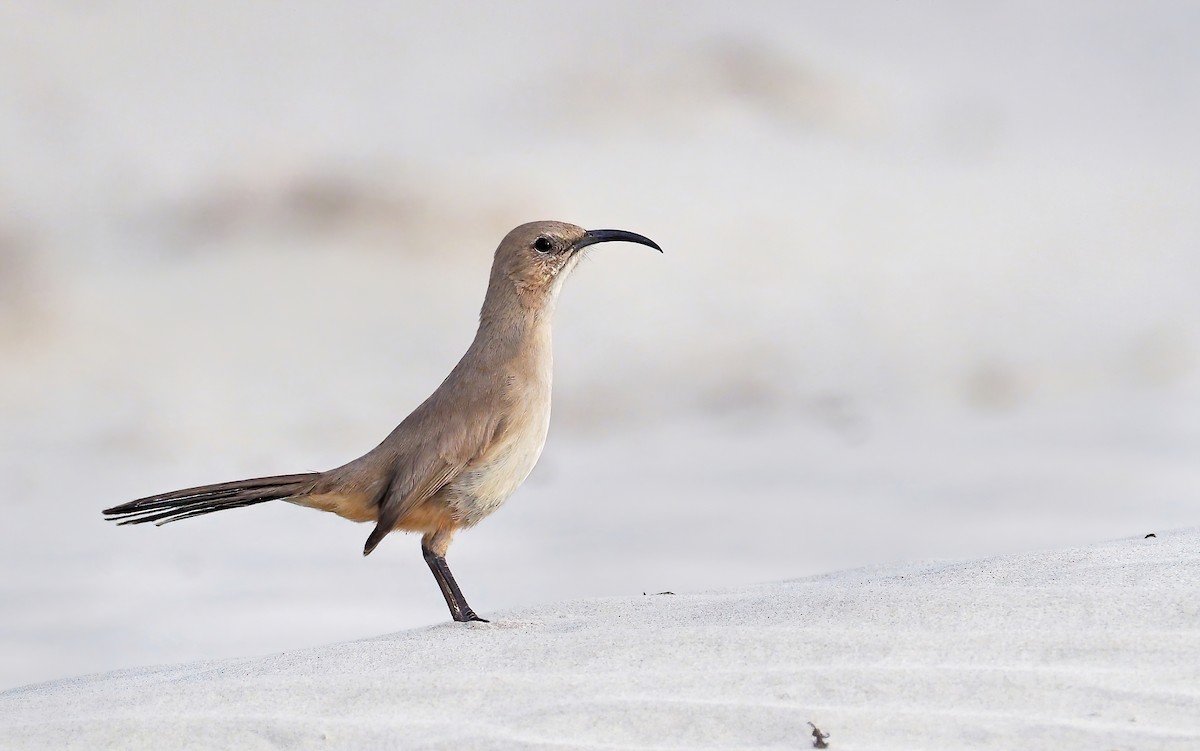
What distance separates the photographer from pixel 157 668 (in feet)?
14.6

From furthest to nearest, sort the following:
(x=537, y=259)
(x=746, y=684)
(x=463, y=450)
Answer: (x=537, y=259), (x=463, y=450), (x=746, y=684)

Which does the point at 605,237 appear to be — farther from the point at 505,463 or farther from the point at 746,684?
the point at 746,684

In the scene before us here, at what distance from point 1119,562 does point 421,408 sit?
265 cm

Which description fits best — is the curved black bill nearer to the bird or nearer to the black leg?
the bird

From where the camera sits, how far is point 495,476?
449 cm

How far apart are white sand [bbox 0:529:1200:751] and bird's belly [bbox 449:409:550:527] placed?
0.65 metres

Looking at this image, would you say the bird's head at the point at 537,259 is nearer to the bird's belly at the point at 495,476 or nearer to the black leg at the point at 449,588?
the bird's belly at the point at 495,476

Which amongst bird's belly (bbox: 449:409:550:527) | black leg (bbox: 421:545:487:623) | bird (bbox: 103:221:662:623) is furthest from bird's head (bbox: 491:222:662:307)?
black leg (bbox: 421:545:487:623)

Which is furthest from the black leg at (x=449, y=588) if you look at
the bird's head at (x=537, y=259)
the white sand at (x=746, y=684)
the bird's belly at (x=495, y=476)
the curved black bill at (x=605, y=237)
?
the curved black bill at (x=605, y=237)

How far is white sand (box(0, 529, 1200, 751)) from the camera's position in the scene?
2.78m

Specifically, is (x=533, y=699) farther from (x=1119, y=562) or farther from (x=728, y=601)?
(x=1119, y=562)

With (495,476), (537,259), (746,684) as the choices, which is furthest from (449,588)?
(746,684)

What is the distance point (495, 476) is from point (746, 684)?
1686 mm

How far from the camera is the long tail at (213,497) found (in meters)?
4.41
